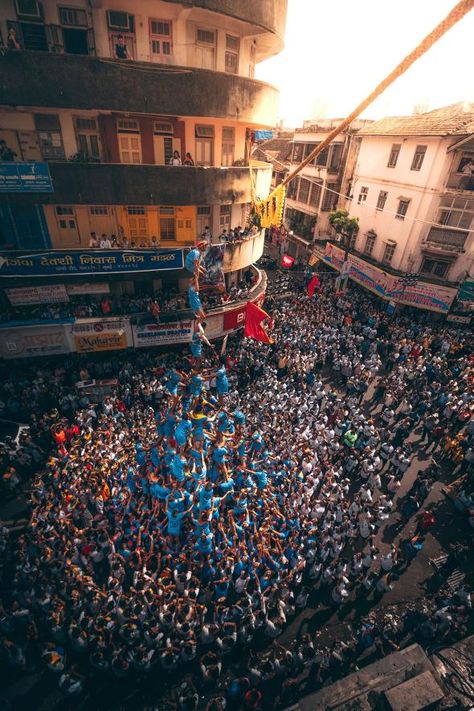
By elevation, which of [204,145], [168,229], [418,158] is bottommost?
→ [168,229]

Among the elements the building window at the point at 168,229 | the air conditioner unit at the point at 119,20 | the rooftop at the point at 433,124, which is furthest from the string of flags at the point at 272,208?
the rooftop at the point at 433,124

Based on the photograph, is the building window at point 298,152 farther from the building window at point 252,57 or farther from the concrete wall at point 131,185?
the concrete wall at point 131,185

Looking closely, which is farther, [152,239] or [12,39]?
[152,239]

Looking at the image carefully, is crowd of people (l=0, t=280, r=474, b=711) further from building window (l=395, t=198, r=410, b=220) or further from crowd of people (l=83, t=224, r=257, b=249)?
building window (l=395, t=198, r=410, b=220)

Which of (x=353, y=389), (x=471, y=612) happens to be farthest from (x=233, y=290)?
(x=471, y=612)

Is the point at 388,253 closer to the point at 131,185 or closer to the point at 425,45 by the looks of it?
the point at 131,185

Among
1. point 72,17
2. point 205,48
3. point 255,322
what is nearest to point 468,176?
point 205,48
